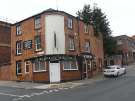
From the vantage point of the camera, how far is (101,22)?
55281mm

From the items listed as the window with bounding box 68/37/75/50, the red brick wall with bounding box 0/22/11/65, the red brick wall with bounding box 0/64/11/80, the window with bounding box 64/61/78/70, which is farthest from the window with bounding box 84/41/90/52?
the red brick wall with bounding box 0/22/11/65

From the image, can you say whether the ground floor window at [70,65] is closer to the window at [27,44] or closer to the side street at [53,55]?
the side street at [53,55]

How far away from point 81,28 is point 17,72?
10.7 meters

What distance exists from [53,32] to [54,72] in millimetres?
4790

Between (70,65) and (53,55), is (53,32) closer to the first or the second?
(53,55)

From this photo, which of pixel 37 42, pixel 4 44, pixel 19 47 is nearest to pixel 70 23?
pixel 37 42

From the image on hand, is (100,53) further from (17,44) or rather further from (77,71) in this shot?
(17,44)

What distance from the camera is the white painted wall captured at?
3416 cm

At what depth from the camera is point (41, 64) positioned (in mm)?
34812

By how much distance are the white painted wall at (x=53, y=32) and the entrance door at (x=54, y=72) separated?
155 centimetres

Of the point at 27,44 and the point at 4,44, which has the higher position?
the point at 4,44

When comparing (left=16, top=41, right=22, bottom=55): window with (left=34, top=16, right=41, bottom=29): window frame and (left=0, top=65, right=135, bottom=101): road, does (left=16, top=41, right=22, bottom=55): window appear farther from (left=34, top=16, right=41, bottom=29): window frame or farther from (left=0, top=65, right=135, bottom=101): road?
(left=0, top=65, right=135, bottom=101): road

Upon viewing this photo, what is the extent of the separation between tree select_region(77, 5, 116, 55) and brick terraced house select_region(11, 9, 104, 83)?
1470cm

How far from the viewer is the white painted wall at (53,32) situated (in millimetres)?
34156
